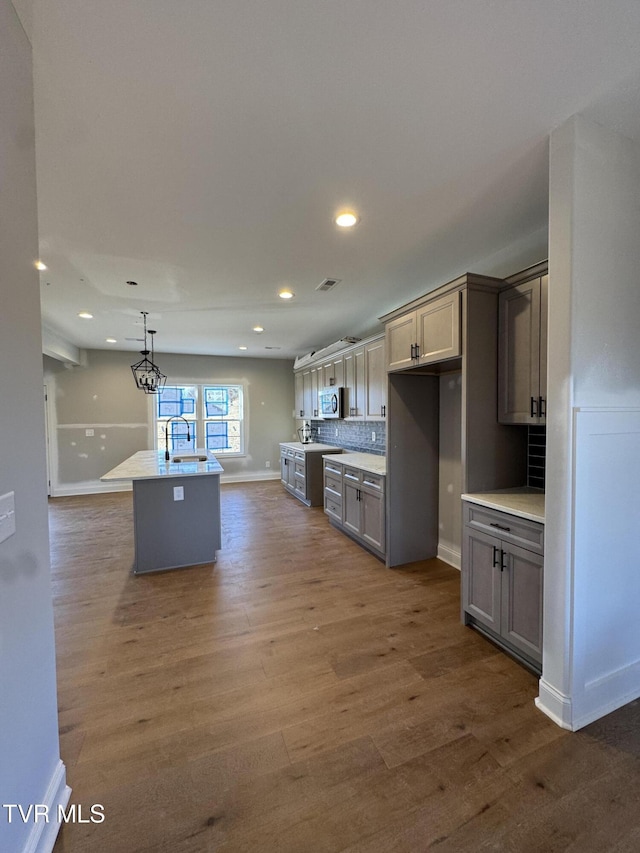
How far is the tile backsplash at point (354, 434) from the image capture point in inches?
190

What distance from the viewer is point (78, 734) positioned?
1.60 metres

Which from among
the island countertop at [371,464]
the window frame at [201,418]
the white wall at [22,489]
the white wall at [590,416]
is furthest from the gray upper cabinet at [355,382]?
the white wall at [22,489]

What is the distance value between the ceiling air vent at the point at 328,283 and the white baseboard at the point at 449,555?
2.83 m

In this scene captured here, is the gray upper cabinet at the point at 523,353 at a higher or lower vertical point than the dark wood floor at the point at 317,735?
higher

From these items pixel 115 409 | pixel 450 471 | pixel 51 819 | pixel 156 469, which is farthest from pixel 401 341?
pixel 115 409

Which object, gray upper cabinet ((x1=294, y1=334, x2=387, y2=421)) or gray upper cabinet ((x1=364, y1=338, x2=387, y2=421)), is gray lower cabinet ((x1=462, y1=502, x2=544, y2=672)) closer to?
gray upper cabinet ((x1=294, y1=334, x2=387, y2=421))

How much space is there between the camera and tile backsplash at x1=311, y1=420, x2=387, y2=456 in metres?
4.82

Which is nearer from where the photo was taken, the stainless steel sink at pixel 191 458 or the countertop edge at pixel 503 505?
the countertop edge at pixel 503 505

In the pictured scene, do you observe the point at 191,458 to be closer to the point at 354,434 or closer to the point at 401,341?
the point at 354,434

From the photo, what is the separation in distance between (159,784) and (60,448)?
676 cm

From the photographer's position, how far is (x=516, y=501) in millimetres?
2123

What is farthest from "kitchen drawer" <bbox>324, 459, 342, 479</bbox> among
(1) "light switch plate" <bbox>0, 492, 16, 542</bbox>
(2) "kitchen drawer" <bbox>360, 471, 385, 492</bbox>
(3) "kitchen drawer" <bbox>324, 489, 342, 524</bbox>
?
(1) "light switch plate" <bbox>0, 492, 16, 542</bbox>

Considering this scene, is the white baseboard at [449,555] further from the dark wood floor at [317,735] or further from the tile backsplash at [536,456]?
the tile backsplash at [536,456]

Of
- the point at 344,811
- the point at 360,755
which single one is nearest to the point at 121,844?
the point at 344,811
